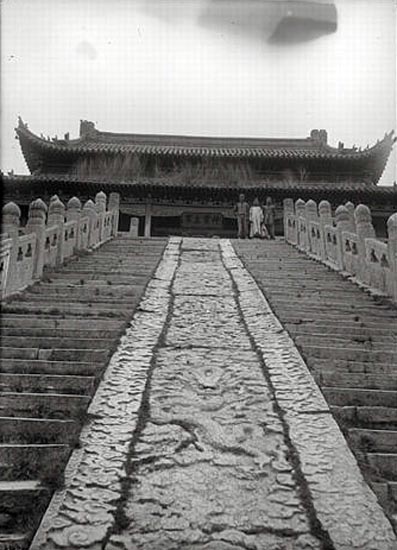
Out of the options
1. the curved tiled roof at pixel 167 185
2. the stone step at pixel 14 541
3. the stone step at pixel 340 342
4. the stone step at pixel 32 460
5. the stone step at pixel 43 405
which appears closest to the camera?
the stone step at pixel 14 541

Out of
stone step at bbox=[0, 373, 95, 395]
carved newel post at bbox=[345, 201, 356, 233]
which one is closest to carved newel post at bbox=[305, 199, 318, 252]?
carved newel post at bbox=[345, 201, 356, 233]

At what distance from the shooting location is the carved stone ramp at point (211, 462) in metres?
2.23

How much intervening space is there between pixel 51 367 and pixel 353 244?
20.0 feet

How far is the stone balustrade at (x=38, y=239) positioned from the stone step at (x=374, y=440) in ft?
14.5

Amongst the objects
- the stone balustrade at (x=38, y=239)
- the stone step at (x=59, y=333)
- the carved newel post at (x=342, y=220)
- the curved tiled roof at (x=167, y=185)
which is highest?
the curved tiled roof at (x=167, y=185)

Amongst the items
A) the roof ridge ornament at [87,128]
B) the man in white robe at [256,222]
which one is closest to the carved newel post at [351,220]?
the man in white robe at [256,222]

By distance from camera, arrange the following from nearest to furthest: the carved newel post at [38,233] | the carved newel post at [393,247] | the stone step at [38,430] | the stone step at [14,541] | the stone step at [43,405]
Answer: the stone step at [14,541] < the stone step at [38,430] < the stone step at [43,405] < the carved newel post at [393,247] < the carved newel post at [38,233]

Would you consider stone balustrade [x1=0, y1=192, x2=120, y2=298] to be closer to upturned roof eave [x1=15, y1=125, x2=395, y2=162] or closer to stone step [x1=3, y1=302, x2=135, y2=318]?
stone step [x1=3, y1=302, x2=135, y2=318]

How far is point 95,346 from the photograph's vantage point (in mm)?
4555

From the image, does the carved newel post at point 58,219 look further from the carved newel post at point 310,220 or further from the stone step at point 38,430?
the stone step at point 38,430

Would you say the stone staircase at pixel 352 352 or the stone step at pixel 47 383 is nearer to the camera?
the stone staircase at pixel 352 352

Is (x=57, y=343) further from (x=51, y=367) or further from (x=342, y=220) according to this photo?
(x=342, y=220)

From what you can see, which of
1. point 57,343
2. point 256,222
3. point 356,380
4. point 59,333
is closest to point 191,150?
point 256,222

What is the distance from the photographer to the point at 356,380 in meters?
3.87
